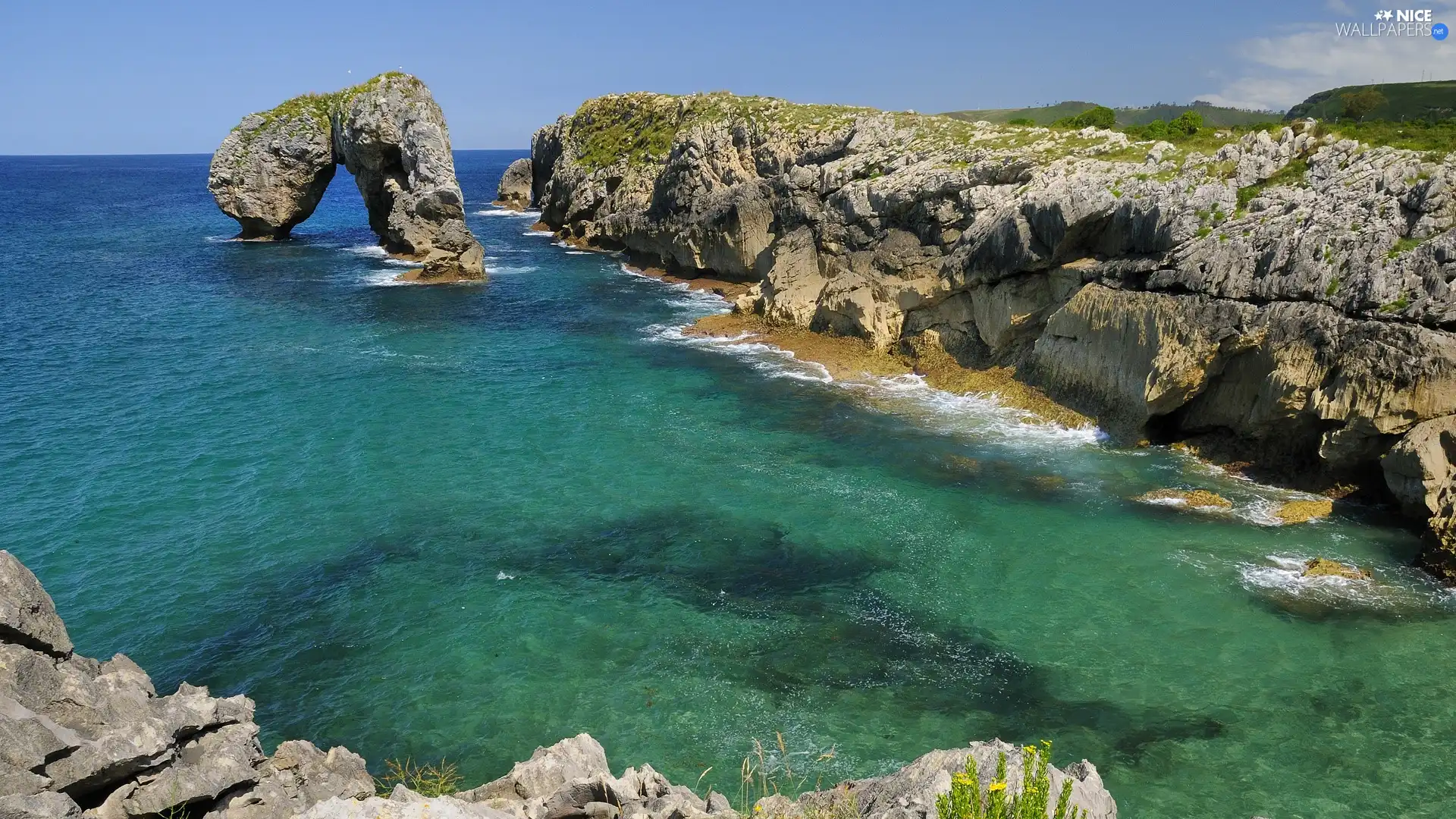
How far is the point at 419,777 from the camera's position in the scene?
17062mm

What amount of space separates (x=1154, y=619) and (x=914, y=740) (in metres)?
8.60

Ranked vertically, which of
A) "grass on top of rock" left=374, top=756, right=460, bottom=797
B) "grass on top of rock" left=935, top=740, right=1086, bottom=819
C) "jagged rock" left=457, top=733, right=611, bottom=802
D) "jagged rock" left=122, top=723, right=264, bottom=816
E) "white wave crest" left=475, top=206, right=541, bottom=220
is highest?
"white wave crest" left=475, top=206, right=541, bottom=220

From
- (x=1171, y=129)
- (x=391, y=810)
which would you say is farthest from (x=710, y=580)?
(x=1171, y=129)

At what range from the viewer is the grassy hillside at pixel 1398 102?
209 ft

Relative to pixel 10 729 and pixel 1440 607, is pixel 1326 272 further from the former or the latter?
pixel 10 729

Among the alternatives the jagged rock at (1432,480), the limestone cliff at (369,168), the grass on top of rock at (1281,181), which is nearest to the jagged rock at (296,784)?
the jagged rock at (1432,480)

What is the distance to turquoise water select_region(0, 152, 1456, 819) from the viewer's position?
62.2 ft

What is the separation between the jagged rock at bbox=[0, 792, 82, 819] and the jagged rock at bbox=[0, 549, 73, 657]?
330 cm

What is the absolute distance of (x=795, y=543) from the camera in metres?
27.6

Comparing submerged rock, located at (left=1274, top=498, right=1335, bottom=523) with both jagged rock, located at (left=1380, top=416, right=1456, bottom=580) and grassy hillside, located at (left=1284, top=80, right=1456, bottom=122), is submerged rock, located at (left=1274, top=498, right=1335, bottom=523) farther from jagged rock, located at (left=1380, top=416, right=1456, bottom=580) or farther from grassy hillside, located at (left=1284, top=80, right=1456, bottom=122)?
grassy hillside, located at (left=1284, top=80, right=1456, bottom=122)

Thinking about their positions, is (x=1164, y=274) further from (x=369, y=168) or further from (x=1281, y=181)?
(x=369, y=168)

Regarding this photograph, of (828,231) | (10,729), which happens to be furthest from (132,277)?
(10,729)

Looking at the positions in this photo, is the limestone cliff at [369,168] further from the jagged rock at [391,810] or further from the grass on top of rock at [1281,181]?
the jagged rock at [391,810]

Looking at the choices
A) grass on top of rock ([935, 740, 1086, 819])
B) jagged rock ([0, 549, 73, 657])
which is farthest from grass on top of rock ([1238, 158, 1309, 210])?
jagged rock ([0, 549, 73, 657])
